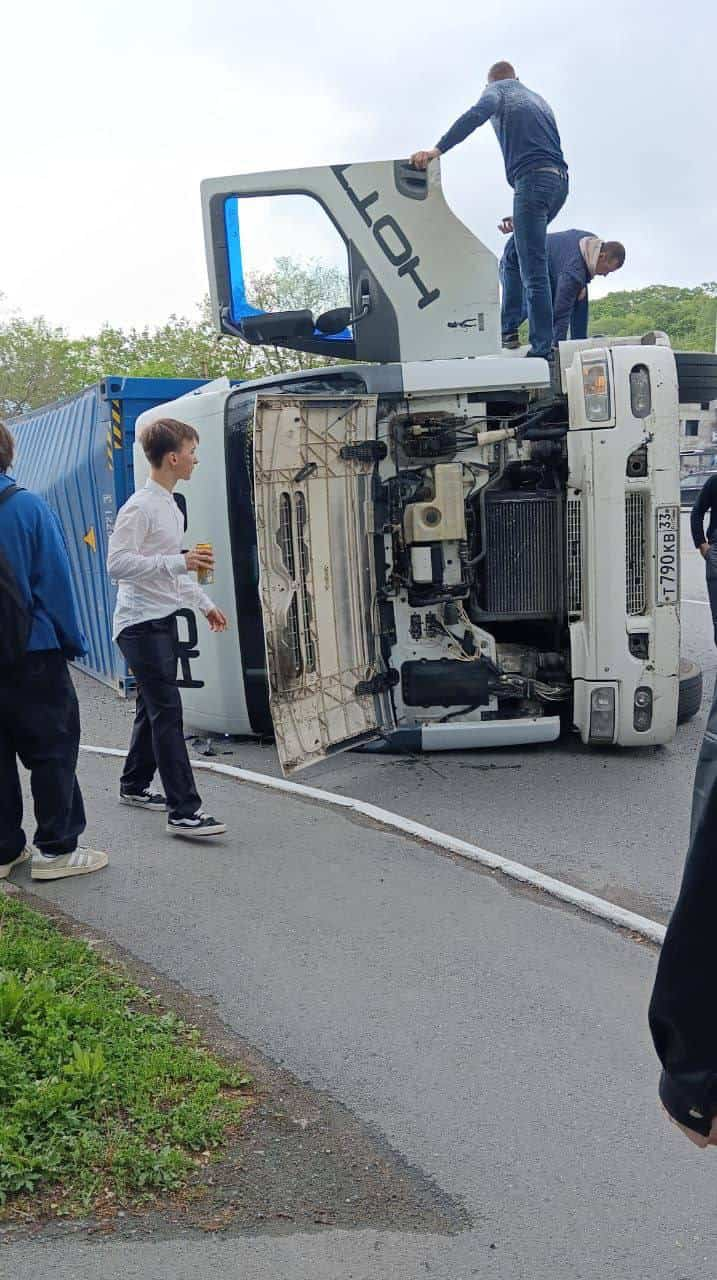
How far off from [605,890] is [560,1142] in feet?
7.05

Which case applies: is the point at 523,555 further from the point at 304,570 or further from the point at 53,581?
the point at 53,581

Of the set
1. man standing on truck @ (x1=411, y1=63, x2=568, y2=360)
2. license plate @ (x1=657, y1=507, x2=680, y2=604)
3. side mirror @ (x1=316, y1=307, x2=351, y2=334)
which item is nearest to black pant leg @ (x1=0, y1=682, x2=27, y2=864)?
side mirror @ (x1=316, y1=307, x2=351, y2=334)

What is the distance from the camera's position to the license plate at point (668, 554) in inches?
273

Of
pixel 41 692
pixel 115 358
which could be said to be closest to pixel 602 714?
pixel 41 692

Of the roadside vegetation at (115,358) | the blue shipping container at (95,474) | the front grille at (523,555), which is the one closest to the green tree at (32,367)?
the roadside vegetation at (115,358)

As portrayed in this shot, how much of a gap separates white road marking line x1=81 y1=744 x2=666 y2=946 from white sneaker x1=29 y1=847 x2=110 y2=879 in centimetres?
154

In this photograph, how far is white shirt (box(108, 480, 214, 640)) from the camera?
5.73 meters

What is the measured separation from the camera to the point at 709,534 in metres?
8.88

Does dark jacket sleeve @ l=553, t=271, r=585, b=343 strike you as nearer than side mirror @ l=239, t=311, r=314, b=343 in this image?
No

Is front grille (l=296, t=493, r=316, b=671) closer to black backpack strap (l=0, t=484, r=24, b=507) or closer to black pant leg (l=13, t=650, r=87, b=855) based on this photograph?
black pant leg (l=13, t=650, r=87, b=855)

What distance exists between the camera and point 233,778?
734cm

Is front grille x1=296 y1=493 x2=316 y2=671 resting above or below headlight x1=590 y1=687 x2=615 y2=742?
above

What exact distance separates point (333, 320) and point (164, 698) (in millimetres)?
2856

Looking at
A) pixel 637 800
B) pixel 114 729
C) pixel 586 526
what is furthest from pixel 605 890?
pixel 114 729
